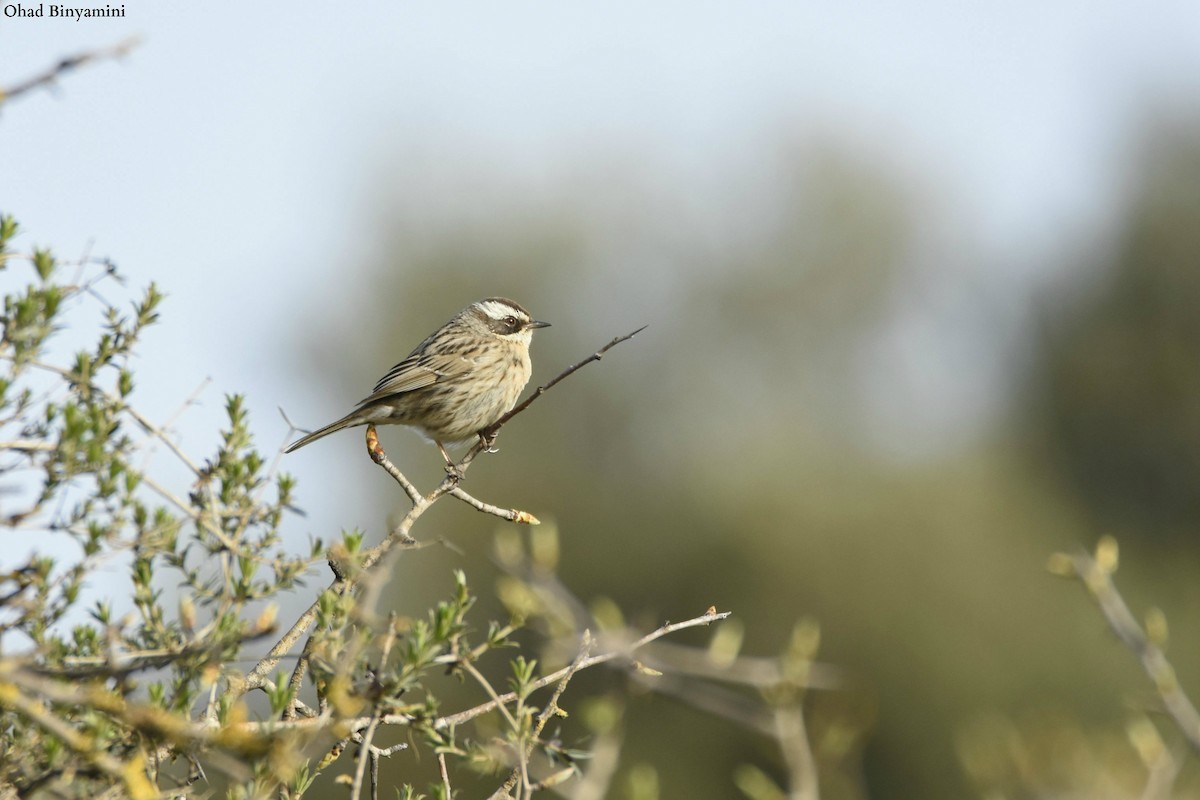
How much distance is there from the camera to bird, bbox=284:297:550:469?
31.9ft

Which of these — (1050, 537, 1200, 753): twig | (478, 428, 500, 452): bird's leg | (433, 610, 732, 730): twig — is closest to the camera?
(1050, 537, 1200, 753): twig

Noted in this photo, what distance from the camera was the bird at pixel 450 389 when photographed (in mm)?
9734

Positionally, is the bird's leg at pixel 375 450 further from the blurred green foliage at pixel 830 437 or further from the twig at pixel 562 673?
the blurred green foliage at pixel 830 437

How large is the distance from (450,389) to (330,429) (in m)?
1.18

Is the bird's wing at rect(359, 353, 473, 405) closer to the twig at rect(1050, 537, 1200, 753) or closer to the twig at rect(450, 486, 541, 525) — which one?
the twig at rect(450, 486, 541, 525)

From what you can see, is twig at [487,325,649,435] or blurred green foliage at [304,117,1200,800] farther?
blurred green foliage at [304,117,1200,800]

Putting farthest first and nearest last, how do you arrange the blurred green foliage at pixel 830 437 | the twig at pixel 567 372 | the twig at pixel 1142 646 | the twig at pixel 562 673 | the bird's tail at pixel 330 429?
the blurred green foliage at pixel 830 437 < the bird's tail at pixel 330 429 < the twig at pixel 567 372 < the twig at pixel 562 673 < the twig at pixel 1142 646

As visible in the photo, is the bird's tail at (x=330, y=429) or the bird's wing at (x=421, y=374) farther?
the bird's wing at (x=421, y=374)

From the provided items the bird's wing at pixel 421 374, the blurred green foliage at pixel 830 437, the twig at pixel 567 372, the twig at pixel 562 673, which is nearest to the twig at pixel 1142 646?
the twig at pixel 562 673

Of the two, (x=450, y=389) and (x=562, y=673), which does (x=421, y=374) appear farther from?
(x=562, y=673)

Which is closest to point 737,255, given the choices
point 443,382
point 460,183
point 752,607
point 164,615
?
point 460,183

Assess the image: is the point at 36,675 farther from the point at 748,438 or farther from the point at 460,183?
the point at 460,183

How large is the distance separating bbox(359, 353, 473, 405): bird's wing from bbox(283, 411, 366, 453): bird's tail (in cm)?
15

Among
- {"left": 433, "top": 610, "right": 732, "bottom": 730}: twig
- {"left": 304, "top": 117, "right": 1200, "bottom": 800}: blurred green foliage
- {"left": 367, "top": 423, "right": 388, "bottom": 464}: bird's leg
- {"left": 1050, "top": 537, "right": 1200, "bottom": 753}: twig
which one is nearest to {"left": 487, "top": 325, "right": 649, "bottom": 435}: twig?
{"left": 367, "top": 423, "right": 388, "bottom": 464}: bird's leg
